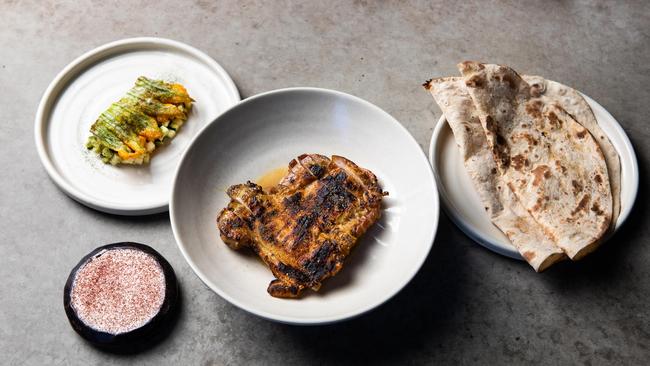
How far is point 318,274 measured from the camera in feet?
9.98

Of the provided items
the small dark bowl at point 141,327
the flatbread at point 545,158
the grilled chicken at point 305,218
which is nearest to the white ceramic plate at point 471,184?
the flatbread at point 545,158

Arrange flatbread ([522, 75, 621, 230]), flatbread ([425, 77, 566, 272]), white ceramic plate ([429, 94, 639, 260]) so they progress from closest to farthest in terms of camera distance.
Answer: flatbread ([425, 77, 566, 272]) < white ceramic plate ([429, 94, 639, 260]) < flatbread ([522, 75, 621, 230])

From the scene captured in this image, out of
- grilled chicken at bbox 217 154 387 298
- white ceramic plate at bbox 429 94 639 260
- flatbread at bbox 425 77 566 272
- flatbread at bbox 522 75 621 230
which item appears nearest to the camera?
grilled chicken at bbox 217 154 387 298

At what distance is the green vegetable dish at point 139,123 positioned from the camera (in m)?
3.69

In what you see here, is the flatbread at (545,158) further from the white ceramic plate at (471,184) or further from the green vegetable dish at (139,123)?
the green vegetable dish at (139,123)

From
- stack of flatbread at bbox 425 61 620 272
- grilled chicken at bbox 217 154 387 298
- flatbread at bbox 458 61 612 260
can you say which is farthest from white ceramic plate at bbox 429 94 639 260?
grilled chicken at bbox 217 154 387 298

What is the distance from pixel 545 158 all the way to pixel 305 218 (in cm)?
140

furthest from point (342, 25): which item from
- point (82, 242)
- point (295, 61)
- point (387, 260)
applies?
point (82, 242)

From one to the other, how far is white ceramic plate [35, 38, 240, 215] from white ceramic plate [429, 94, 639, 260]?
1323 mm

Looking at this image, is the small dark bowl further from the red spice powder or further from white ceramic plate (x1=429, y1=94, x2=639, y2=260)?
white ceramic plate (x1=429, y1=94, x2=639, y2=260)

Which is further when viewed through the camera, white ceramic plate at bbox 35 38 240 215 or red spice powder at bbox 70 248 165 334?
white ceramic plate at bbox 35 38 240 215

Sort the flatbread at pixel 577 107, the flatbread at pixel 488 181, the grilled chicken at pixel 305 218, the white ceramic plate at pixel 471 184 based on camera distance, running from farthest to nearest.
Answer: the flatbread at pixel 577 107, the white ceramic plate at pixel 471 184, the flatbread at pixel 488 181, the grilled chicken at pixel 305 218

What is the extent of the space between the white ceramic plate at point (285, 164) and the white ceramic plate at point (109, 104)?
1.13 feet

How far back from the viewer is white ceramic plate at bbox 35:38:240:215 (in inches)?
143
